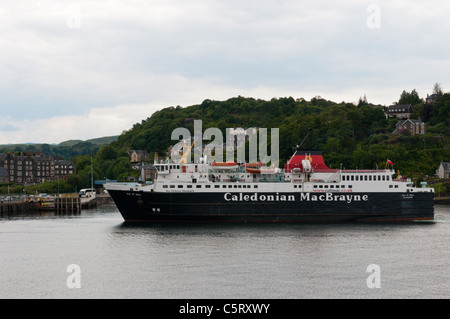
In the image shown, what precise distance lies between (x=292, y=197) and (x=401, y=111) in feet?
286

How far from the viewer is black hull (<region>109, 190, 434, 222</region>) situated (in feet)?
165

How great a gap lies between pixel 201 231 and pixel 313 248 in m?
11.2

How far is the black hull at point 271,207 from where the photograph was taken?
5041 centimetres

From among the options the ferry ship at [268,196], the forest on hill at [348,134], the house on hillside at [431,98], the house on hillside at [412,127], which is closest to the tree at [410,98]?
the forest on hill at [348,134]

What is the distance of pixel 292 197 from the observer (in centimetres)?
5122

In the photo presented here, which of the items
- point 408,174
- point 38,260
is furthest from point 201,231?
point 408,174

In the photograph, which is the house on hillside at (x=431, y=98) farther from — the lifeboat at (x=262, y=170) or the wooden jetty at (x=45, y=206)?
the lifeboat at (x=262, y=170)

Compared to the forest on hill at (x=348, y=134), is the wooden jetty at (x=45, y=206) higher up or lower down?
lower down

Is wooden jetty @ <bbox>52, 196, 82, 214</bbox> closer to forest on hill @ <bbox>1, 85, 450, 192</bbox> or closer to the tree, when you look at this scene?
forest on hill @ <bbox>1, 85, 450, 192</bbox>

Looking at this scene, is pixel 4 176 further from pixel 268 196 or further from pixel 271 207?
pixel 271 207

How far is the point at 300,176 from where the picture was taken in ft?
172

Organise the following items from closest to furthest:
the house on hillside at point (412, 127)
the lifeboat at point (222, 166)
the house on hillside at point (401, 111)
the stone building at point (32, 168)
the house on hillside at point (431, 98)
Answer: the lifeboat at point (222, 166), the house on hillside at point (412, 127), the stone building at point (32, 168), the house on hillside at point (401, 111), the house on hillside at point (431, 98)

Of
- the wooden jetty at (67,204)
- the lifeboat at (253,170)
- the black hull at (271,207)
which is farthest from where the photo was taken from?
the wooden jetty at (67,204)
